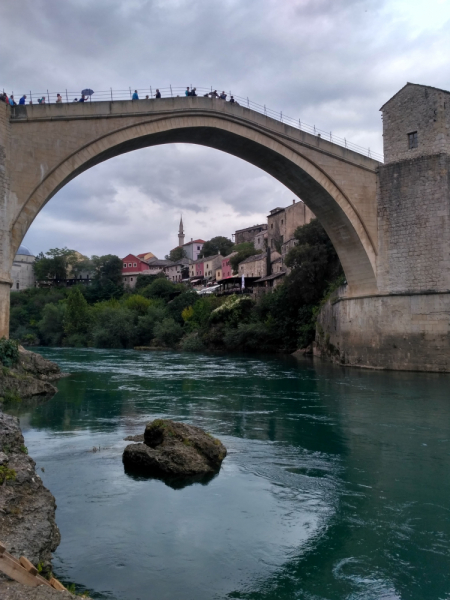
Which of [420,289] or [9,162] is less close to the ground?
[9,162]

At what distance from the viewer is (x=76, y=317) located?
148 ft

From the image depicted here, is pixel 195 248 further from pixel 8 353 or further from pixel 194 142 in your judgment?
pixel 8 353

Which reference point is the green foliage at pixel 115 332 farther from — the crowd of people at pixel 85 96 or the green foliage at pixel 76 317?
the crowd of people at pixel 85 96

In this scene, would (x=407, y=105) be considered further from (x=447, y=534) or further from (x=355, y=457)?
(x=447, y=534)

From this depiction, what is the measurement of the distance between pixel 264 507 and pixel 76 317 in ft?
138

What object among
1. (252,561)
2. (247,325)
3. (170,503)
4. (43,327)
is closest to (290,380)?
(170,503)

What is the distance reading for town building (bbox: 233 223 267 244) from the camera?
68.1 metres

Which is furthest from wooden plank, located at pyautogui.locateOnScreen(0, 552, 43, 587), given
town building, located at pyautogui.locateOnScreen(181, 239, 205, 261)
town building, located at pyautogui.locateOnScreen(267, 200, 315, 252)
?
town building, located at pyautogui.locateOnScreen(181, 239, 205, 261)

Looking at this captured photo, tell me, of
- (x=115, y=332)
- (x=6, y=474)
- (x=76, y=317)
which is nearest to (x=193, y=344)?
(x=115, y=332)

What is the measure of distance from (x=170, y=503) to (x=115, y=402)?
6323 mm

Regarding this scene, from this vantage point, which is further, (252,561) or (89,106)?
(89,106)

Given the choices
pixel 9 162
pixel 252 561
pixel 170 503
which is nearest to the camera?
pixel 252 561

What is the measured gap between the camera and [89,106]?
49.1 feet

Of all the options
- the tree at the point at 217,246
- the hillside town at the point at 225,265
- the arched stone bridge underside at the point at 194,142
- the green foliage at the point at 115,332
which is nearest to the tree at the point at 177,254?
the hillside town at the point at 225,265
